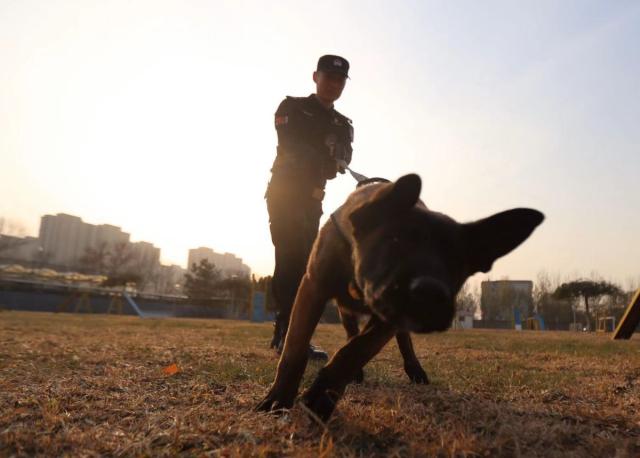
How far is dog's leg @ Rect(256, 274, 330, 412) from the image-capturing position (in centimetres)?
289

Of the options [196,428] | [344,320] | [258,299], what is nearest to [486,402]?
[344,320]

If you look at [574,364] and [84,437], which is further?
[574,364]

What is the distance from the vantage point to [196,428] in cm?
234

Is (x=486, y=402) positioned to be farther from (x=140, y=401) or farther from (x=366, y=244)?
(x=140, y=401)

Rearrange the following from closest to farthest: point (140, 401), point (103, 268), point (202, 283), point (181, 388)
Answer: point (140, 401), point (181, 388), point (202, 283), point (103, 268)

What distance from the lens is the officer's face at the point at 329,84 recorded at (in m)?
5.09

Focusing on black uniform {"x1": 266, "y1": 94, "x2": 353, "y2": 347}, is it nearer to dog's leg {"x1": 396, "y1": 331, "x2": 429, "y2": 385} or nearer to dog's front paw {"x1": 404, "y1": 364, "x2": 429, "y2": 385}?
dog's leg {"x1": 396, "y1": 331, "x2": 429, "y2": 385}

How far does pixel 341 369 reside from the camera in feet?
8.88

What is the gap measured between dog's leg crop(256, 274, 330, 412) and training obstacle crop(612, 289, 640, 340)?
9.70 meters

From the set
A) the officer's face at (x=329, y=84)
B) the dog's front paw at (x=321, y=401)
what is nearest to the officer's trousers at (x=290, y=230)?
the officer's face at (x=329, y=84)

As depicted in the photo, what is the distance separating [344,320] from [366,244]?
2139mm

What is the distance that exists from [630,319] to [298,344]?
36.9ft

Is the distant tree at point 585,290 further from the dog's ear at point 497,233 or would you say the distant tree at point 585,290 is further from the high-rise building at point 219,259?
the high-rise building at point 219,259

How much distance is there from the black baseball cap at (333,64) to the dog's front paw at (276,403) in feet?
11.2
